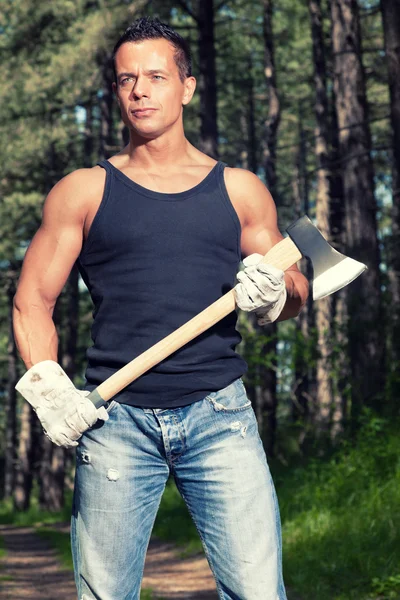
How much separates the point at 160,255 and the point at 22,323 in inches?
23.1

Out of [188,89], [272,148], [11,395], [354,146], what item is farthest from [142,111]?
[11,395]

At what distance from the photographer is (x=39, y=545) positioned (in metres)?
14.8

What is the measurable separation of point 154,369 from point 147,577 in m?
6.14

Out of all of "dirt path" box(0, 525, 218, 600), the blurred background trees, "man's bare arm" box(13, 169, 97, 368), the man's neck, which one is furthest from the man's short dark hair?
the blurred background trees

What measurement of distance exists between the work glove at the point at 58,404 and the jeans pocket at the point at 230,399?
39cm

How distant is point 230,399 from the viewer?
336cm

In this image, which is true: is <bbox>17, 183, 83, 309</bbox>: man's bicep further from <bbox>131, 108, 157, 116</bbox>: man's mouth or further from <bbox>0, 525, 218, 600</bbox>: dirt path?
<bbox>0, 525, 218, 600</bbox>: dirt path

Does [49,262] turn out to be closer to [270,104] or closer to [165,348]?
[165,348]

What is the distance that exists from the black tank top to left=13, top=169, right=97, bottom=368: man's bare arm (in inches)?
3.7

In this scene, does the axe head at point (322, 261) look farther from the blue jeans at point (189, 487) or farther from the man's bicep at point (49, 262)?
the man's bicep at point (49, 262)

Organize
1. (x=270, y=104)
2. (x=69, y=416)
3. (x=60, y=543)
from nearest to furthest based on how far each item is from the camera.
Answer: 1. (x=69, y=416)
2. (x=60, y=543)
3. (x=270, y=104)

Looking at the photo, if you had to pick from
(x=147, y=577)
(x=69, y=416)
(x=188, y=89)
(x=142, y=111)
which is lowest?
(x=147, y=577)

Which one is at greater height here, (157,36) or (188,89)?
(157,36)

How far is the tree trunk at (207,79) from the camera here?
16578mm
